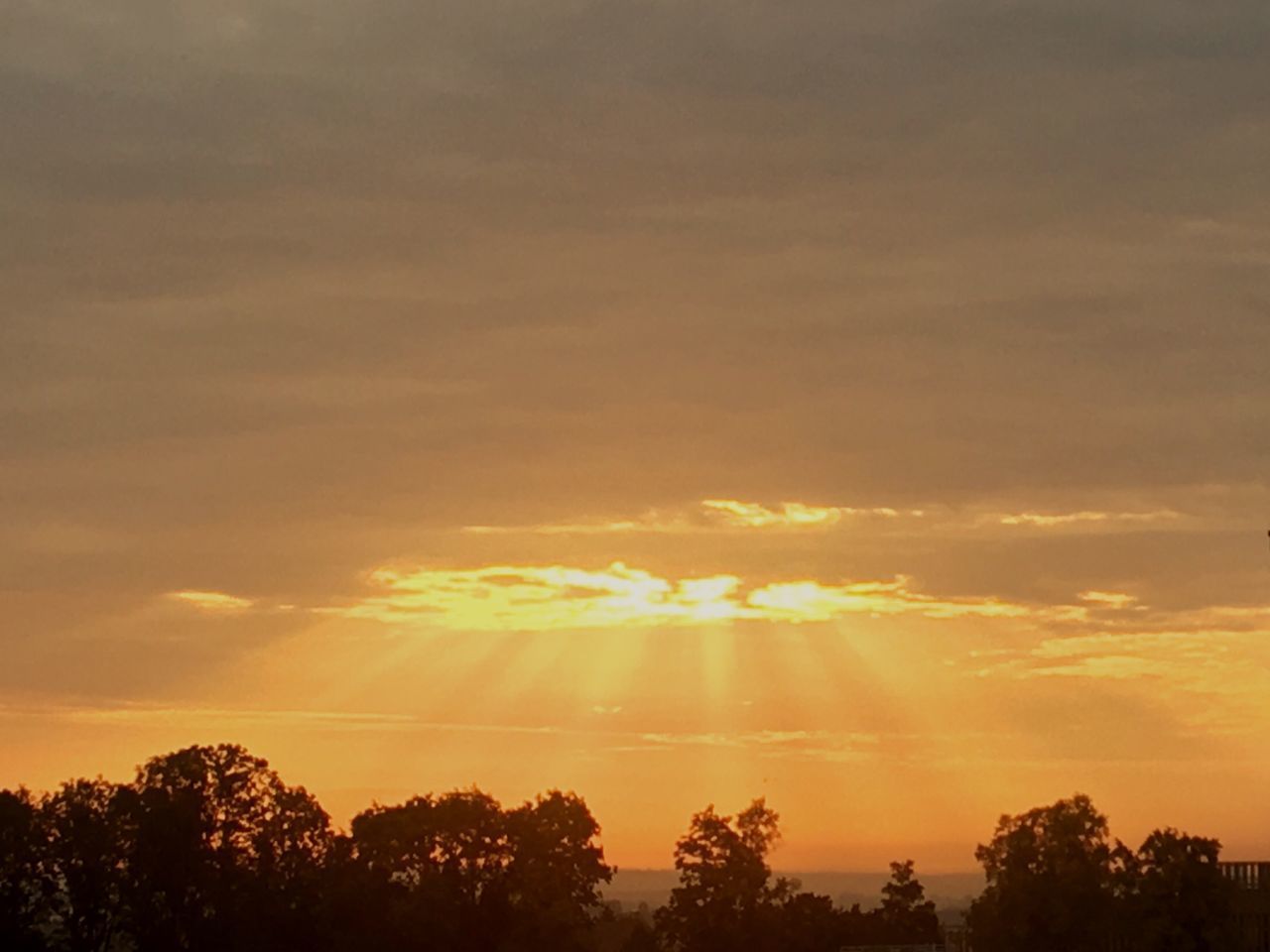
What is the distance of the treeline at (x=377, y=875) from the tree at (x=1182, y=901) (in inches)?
92.4

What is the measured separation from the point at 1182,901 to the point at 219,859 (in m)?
65.0

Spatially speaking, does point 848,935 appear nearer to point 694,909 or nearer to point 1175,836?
point 694,909

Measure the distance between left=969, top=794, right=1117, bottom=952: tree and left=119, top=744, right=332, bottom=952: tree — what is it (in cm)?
4566

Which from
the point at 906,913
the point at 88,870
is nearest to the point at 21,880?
the point at 88,870

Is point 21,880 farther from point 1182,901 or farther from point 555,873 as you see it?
point 1182,901

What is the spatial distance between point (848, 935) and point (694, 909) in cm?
1261

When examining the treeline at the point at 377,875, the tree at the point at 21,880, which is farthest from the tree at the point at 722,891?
the tree at the point at 21,880

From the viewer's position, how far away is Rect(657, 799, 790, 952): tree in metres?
154

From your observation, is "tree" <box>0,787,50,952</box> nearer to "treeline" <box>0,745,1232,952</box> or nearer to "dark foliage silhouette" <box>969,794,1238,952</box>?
"treeline" <box>0,745,1232,952</box>

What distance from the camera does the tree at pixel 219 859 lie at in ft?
479

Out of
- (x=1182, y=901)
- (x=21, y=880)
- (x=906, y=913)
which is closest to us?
(x=1182, y=901)

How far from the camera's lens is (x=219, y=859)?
491 ft

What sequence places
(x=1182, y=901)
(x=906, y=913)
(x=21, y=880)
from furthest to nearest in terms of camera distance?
(x=906, y=913)
(x=21, y=880)
(x=1182, y=901)

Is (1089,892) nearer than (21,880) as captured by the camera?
Yes
